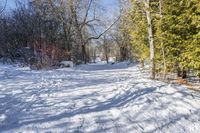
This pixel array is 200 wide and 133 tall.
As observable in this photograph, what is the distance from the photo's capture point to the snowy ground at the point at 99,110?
21.7 ft

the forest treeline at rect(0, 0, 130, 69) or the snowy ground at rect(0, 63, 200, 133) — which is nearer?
the snowy ground at rect(0, 63, 200, 133)

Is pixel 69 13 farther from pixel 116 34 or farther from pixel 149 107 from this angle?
pixel 149 107

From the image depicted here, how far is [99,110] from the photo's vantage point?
792 centimetres

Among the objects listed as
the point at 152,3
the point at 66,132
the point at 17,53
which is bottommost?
the point at 66,132

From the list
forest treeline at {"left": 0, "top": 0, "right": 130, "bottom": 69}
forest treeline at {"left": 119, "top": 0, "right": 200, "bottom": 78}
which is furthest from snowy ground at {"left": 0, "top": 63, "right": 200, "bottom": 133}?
forest treeline at {"left": 0, "top": 0, "right": 130, "bottom": 69}

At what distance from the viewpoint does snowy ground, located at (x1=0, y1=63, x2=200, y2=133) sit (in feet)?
21.7

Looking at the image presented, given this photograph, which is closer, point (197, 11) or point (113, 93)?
point (113, 93)

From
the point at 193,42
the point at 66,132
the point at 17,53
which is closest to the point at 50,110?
the point at 66,132

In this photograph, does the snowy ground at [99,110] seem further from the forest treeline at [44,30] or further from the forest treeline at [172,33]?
the forest treeline at [44,30]

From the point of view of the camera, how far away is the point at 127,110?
26.1ft

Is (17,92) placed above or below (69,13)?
below

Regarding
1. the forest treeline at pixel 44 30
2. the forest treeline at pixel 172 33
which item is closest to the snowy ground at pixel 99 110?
the forest treeline at pixel 172 33

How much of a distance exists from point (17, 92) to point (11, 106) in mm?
2088

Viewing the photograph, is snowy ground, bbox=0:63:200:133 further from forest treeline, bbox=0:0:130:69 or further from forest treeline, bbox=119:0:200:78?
forest treeline, bbox=0:0:130:69
